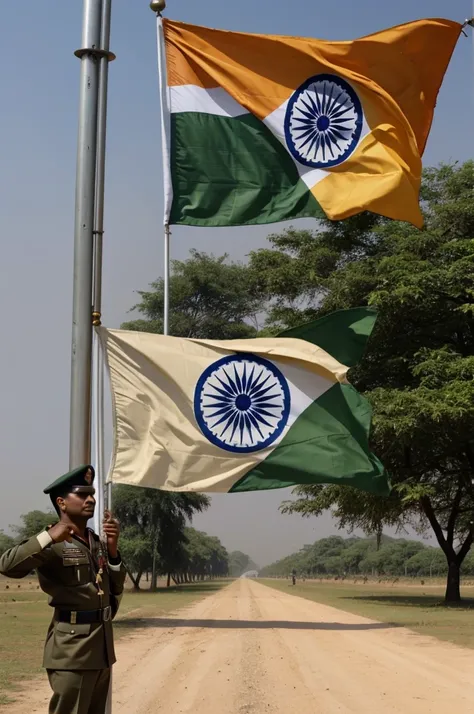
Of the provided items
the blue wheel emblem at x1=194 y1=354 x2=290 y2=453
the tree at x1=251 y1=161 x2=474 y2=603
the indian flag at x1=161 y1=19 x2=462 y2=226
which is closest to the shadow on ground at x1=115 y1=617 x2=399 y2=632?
the tree at x1=251 y1=161 x2=474 y2=603

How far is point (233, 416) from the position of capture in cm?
732

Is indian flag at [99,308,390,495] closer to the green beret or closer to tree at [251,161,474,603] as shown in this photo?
the green beret

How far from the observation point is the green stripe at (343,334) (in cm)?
789

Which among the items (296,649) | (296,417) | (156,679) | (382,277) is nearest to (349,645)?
(296,649)

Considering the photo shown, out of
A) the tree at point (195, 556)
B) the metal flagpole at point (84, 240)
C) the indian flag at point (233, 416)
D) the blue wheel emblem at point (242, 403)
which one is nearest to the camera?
the metal flagpole at point (84, 240)

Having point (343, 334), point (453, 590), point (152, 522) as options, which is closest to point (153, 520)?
point (152, 522)

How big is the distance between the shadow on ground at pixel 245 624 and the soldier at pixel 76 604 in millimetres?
14240

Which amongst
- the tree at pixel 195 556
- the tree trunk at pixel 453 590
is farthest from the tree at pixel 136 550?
the tree trunk at pixel 453 590

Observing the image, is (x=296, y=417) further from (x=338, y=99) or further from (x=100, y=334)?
(x=338, y=99)

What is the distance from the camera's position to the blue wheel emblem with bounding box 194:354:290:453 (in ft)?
24.0

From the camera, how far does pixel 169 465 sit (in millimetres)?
7191

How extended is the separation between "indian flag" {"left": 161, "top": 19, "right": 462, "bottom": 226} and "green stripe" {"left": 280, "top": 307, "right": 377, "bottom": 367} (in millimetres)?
936

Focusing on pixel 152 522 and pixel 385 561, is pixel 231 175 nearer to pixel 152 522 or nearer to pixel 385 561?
pixel 152 522

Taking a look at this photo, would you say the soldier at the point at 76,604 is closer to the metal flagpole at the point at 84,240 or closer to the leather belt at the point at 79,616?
the leather belt at the point at 79,616
